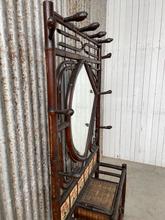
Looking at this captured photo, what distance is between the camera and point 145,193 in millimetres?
2295

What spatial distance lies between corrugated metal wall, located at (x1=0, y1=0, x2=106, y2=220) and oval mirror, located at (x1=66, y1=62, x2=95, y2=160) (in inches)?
6.9

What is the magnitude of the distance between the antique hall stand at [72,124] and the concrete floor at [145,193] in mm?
633

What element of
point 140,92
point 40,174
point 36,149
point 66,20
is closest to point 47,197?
point 40,174

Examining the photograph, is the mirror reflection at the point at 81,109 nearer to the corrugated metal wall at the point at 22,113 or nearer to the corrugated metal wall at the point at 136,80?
the corrugated metal wall at the point at 22,113

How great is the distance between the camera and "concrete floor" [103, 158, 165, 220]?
6.44 feet

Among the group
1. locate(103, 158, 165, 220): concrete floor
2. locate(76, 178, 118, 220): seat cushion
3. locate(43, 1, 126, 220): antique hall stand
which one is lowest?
locate(103, 158, 165, 220): concrete floor

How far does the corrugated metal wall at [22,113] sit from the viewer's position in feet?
2.50

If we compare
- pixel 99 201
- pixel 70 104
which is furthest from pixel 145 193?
pixel 70 104

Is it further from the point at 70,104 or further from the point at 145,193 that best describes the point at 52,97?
the point at 145,193

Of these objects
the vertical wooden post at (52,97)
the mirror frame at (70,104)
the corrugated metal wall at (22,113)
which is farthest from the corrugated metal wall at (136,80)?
the vertical wooden post at (52,97)

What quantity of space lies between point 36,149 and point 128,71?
7.31 feet

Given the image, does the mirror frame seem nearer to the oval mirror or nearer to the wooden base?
the oval mirror

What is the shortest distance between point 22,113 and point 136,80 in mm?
2294

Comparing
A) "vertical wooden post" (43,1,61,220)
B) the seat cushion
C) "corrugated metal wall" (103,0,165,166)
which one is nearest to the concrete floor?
"corrugated metal wall" (103,0,165,166)
